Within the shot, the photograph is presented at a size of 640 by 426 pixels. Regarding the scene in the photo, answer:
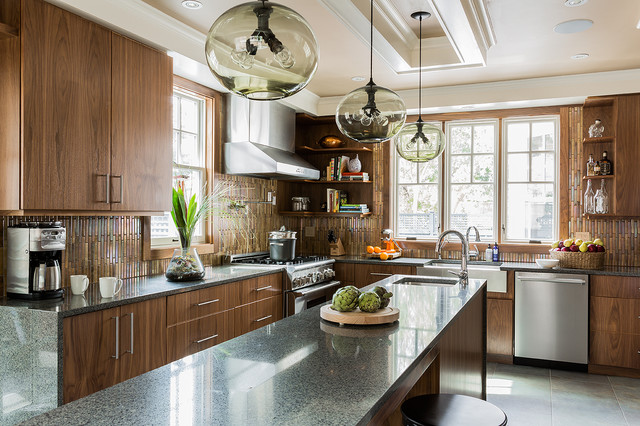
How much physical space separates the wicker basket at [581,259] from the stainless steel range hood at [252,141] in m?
2.55

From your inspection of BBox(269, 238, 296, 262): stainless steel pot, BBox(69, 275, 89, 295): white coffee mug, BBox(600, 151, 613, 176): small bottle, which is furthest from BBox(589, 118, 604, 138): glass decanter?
BBox(69, 275, 89, 295): white coffee mug

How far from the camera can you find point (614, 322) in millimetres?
4312

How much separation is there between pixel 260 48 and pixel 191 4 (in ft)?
6.92

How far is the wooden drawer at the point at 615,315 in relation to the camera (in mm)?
4254

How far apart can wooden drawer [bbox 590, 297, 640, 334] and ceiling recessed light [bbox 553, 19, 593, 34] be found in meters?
2.25

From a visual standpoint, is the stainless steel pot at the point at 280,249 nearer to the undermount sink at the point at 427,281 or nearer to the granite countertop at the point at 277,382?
the undermount sink at the point at 427,281

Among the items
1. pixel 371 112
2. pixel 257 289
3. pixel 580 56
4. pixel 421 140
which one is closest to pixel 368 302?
pixel 371 112

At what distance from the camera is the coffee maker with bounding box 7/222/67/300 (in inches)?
103

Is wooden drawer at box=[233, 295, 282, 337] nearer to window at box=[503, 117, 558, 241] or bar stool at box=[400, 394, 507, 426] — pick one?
bar stool at box=[400, 394, 507, 426]

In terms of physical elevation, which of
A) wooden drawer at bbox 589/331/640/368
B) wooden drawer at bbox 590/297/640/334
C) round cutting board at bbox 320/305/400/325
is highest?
round cutting board at bbox 320/305/400/325

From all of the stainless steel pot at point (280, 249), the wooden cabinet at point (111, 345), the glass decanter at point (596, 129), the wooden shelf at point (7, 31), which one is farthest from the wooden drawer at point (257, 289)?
the glass decanter at point (596, 129)

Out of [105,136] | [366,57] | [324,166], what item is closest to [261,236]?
[324,166]

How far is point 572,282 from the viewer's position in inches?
173

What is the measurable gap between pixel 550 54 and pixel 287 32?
3.45 metres
